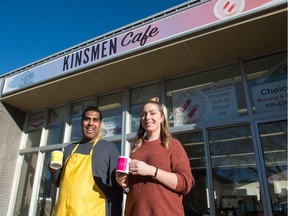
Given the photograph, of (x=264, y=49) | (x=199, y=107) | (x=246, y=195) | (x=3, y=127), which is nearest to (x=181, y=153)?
(x=246, y=195)

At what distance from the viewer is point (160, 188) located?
1.49 m

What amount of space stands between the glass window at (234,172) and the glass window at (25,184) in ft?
14.3

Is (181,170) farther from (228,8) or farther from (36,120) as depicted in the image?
(36,120)

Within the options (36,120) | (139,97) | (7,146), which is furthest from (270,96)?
(7,146)

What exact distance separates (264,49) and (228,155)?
1.79m

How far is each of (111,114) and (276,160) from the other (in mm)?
3230

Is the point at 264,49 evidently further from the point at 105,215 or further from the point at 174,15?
the point at 105,215

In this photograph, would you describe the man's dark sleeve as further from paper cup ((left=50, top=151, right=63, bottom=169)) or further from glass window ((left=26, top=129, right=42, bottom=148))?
glass window ((left=26, top=129, right=42, bottom=148))

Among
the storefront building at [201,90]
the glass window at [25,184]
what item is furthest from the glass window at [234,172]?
the glass window at [25,184]

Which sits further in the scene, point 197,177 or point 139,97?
point 139,97

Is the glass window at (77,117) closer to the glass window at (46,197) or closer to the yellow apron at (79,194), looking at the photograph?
the glass window at (46,197)

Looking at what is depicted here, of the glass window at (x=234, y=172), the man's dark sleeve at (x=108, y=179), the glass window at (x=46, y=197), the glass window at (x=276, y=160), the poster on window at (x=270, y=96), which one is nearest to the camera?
the man's dark sleeve at (x=108, y=179)

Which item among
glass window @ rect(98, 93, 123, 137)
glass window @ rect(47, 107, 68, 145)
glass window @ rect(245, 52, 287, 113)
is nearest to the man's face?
glass window @ rect(245, 52, 287, 113)

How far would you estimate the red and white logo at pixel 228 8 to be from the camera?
3582 mm
